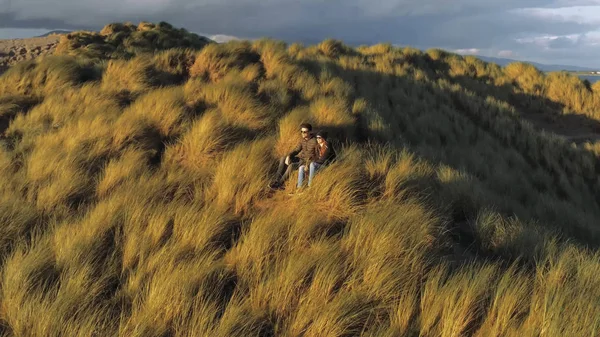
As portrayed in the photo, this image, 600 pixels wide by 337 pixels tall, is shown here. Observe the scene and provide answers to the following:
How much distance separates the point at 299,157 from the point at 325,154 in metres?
0.44

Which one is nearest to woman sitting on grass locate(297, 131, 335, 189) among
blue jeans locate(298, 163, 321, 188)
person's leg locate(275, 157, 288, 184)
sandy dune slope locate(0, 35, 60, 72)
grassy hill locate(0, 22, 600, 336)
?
blue jeans locate(298, 163, 321, 188)

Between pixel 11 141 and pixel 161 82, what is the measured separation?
4.06 metres

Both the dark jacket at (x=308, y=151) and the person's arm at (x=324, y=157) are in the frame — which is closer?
the person's arm at (x=324, y=157)

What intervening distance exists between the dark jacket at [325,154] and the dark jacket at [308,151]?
0.07 meters

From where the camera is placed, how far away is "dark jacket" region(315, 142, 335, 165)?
5893 millimetres

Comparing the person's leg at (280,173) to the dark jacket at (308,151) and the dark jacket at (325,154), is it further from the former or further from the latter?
the dark jacket at (325,154)

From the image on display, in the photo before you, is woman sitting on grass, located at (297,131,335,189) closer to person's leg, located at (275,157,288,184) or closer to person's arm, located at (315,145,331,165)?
person's arm, located at (315,145,331,165)

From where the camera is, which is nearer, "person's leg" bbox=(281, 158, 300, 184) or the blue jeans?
the blue jeans

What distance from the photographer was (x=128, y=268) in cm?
371

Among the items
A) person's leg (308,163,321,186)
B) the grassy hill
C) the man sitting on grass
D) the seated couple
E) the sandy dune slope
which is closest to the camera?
the grassy hill

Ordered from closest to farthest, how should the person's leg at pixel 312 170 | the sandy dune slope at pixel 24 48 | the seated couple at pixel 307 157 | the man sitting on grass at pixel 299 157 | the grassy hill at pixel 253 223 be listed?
the grassy hill at pixel 253 223, the person's leg at pixel 312 170, the seated couple at pixel 307 157, the man sitting on grass at pixel 299 157, the sandy dune slope at pixel 24 48

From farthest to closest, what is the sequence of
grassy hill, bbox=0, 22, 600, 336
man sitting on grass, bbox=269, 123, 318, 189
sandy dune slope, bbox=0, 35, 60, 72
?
sandy dune slope, bbox=0, 35, 60, 72 < man sitting on grass, bbox=269, 123, 318, 189 < grassy hill, bbox=0, 22, 600, 336

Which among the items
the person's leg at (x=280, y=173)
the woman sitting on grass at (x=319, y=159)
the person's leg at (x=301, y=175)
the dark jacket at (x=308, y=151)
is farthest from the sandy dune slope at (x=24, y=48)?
the person's leg at (x=301, y=175)

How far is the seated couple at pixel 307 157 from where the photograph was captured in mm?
5859
